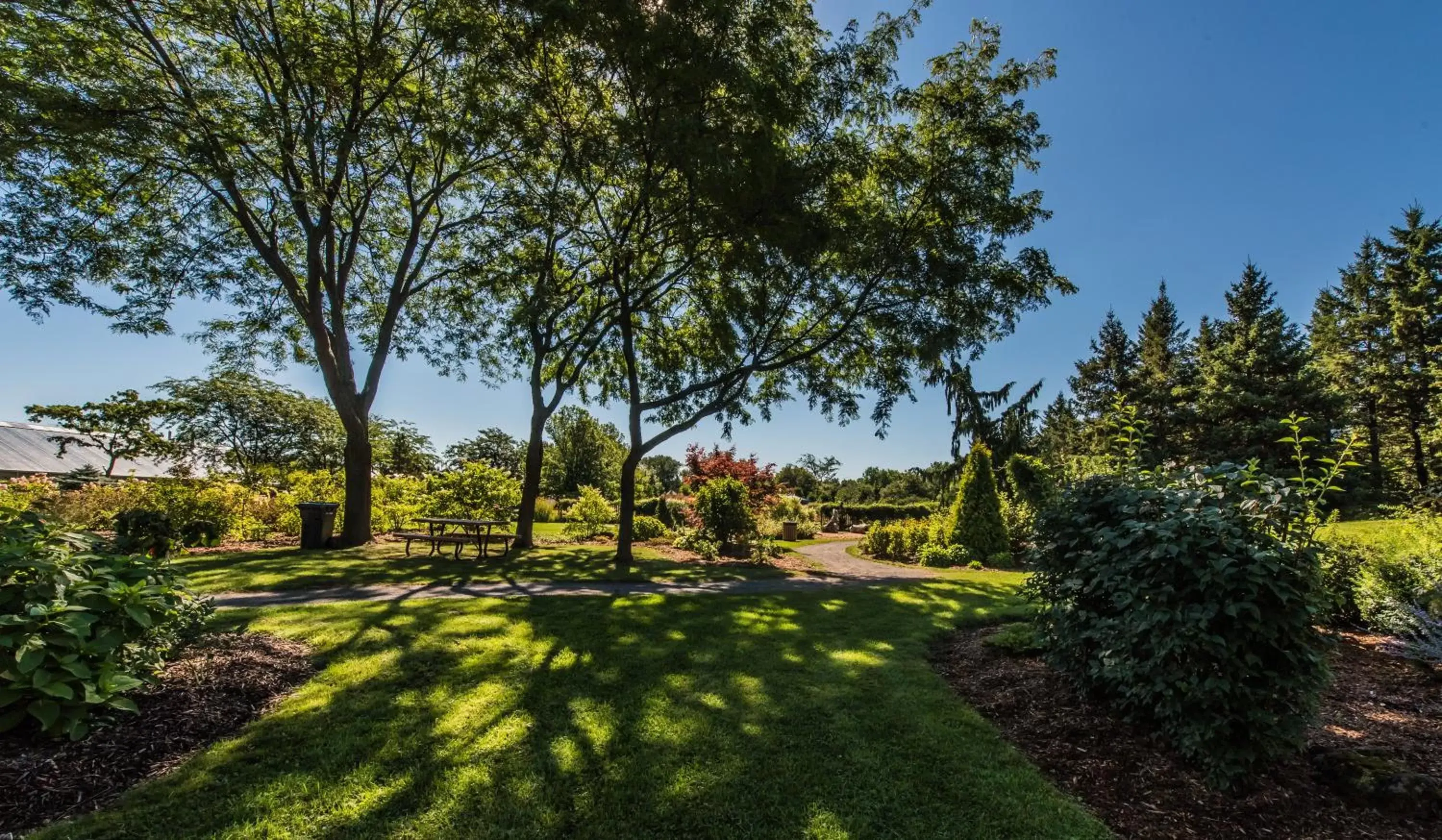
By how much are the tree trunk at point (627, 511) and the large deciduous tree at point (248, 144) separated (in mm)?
5548

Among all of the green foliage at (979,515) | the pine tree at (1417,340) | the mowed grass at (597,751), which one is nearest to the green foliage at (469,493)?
the mowed grass at (597,751)

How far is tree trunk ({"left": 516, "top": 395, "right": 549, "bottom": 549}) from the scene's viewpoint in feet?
42.5

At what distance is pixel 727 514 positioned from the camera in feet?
47.3

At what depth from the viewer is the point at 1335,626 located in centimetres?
585

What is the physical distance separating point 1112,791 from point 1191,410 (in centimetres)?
3197

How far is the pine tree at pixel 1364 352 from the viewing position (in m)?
24.0

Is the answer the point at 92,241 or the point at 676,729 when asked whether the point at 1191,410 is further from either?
the point at 92,241

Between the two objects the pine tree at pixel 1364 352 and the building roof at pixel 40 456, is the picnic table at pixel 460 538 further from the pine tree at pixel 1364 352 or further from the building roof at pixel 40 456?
the pine tree at pixel 1364 352

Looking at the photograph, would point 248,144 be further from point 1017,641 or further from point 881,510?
point 881,510

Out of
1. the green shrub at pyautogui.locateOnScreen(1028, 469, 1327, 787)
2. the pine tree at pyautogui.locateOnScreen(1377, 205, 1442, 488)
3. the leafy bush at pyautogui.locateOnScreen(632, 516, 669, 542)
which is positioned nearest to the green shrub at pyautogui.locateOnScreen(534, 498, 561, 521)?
the leafy bush at pyautogui.locateOnScreen(632, 516, 669, 542)

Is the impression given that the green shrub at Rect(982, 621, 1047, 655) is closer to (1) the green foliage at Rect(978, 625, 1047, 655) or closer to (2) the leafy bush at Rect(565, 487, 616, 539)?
(1) the green foliage at Rect(978, 625, 1047, 655)

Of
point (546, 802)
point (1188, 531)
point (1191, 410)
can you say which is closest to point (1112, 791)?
point (1188, 531)

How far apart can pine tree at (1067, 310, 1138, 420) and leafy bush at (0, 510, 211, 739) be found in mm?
47232

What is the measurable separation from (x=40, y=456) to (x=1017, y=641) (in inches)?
1458
